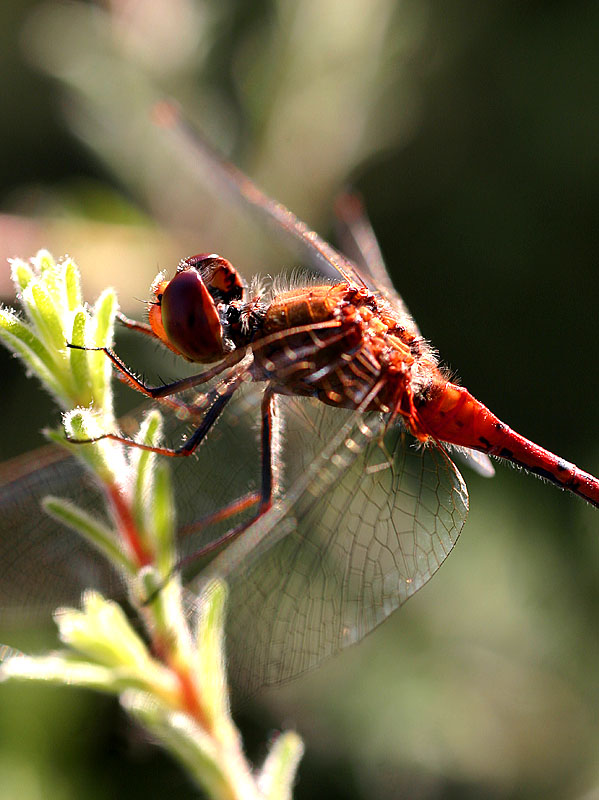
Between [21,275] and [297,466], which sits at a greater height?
[21,275]

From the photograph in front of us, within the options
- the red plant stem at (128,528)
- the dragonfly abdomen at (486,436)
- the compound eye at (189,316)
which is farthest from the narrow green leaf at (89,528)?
the dragonfly abdomen at (486,436)

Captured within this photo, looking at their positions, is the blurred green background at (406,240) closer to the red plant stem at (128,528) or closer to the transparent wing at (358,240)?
the transparent wing at (358,240)

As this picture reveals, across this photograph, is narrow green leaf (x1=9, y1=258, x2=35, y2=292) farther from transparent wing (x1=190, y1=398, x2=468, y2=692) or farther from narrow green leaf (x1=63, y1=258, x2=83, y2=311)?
transparent wing (x1=190, y1=398, x2=468, y2=692)

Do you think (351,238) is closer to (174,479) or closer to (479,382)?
(479,382)

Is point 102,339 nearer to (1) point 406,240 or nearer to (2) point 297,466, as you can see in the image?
(2) point 297,466

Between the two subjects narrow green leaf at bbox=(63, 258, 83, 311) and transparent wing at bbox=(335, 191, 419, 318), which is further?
transparent wing at bbox=(335, 191, 419, 318)

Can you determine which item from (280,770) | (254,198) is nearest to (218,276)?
(254,198)

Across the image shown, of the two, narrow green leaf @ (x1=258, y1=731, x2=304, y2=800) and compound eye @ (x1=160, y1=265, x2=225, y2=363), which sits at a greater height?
compound eye @ (x1=160, y1=265, x2=225, y2=363)

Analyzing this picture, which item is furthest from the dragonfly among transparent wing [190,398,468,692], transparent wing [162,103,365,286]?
transparent wing [162,103,365,286]
